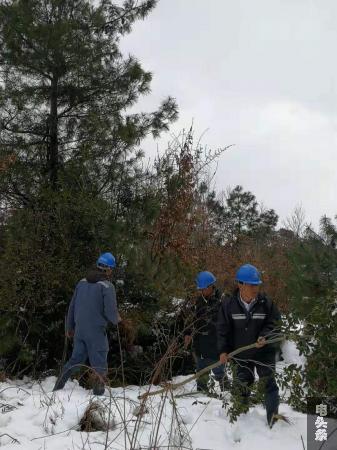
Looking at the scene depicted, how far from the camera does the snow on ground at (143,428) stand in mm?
3945

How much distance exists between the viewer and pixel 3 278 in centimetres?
810

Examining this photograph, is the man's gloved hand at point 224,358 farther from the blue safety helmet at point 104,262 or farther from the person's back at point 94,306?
the blue safety helmet at point 104,262

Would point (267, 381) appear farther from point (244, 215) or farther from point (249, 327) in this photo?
point (244, 215)

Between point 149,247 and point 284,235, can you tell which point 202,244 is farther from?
point 284,235

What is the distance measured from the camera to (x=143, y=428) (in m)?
4.08

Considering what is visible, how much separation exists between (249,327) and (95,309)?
6.88 ft

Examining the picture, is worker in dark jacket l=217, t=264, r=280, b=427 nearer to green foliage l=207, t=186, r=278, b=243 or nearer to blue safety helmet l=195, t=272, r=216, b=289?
blue safety helmet l=195, t=272, r=216, b=289

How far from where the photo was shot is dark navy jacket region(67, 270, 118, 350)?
6.12m

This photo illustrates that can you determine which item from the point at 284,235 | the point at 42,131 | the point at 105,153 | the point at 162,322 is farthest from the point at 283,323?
the point at 284,235

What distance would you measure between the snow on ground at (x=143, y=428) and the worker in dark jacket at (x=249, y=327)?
28cm

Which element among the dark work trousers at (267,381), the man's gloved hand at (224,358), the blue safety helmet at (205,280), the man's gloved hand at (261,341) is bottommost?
the dark work trousers at (267,381)

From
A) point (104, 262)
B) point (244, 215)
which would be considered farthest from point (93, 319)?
point (244, 215)

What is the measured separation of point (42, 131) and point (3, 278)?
3206mm

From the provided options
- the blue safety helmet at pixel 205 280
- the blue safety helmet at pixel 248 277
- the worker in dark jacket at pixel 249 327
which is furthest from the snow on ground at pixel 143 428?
the blue safety helmet at pixel 205 280
